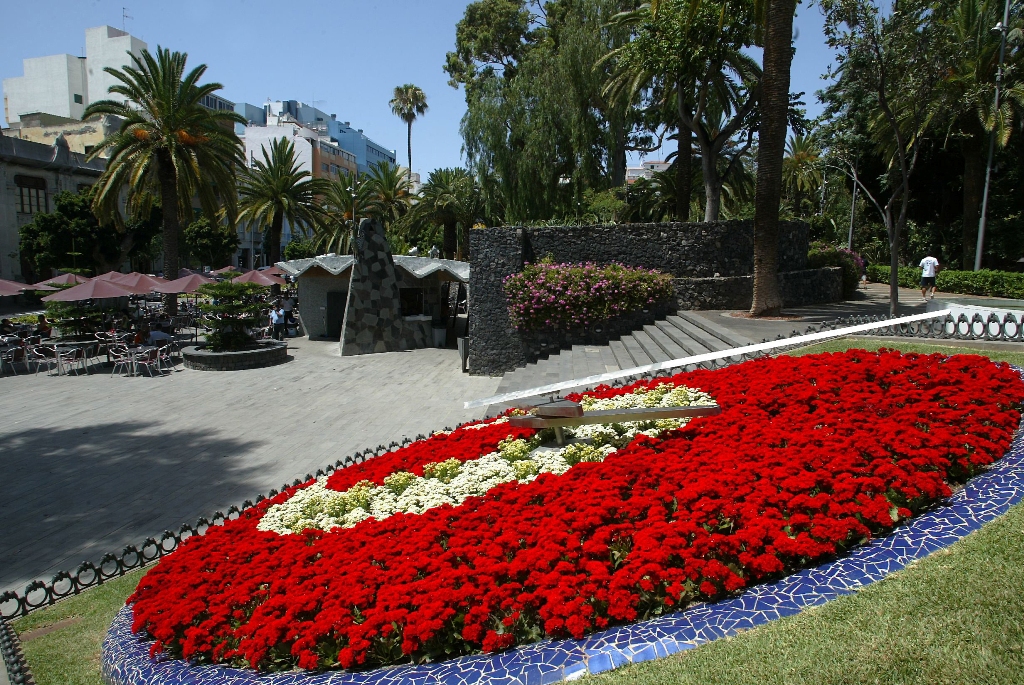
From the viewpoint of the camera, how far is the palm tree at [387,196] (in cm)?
4441

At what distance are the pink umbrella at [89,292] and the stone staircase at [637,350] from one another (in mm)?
12839

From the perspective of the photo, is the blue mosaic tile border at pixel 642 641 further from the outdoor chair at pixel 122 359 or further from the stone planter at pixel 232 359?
the outdoor chair at pixel 122 359

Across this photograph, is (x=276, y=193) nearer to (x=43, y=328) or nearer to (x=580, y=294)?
(x=43, y=328)

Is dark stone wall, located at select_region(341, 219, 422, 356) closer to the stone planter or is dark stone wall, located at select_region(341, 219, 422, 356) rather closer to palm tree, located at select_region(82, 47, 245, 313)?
the stone planter

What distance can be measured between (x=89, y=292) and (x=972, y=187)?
101 ft

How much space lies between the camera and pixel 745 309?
17.1m

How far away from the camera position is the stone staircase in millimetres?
12258

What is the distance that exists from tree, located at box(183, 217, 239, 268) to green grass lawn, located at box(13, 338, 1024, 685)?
2133 inches

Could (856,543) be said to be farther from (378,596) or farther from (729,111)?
(729,111)

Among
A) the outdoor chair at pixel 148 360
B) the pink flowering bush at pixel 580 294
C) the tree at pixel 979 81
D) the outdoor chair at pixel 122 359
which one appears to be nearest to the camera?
the pink flowering bush at pixel 580 294

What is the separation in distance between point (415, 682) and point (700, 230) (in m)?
15.9

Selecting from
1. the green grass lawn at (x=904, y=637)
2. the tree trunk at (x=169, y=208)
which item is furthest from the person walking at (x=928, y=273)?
the tree trunk at (x=169, y=208)

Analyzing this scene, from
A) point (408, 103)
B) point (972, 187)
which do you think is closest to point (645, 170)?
point (408, 103)

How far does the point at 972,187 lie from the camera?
26.4 m
